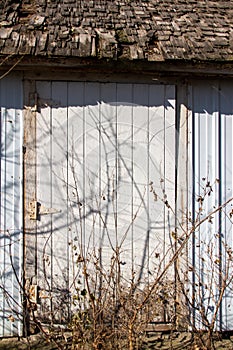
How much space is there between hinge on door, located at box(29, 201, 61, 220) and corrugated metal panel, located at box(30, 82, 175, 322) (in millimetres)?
38

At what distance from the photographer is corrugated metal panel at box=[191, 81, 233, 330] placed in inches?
213

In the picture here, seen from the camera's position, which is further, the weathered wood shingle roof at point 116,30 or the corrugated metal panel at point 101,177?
the corrugated metal panel at point 101,177

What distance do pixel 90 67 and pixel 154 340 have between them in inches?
116

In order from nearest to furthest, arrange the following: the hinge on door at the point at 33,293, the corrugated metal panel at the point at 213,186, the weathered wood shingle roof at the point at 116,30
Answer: the weathered wood shingle roof at the point at 116,30
the hinge on door at the point at 33,293
the corrugated metal panel at the point at 213,186

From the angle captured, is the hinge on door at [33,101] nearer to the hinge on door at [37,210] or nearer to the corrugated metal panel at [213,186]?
the hinge on door at [37,210]

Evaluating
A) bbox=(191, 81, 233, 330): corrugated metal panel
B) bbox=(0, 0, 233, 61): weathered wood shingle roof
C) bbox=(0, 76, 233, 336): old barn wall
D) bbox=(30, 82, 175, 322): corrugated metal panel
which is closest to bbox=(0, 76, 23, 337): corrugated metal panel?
bbox=(0, 76, 233, 336): old barn wall

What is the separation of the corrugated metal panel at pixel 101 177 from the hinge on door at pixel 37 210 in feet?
0.12

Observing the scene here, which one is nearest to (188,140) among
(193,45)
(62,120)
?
(193,45)

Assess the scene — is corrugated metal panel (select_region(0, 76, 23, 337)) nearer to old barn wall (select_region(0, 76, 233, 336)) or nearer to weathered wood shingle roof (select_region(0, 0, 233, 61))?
old barn wall (select_region(0, 76, 233, 336))

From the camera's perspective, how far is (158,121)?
539 cm

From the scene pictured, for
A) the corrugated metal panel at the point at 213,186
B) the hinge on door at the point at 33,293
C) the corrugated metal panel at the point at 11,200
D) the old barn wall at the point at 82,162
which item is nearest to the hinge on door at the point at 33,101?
the old barn wall at the point at 82,162

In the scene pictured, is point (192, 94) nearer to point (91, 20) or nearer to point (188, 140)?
point (188, 140)

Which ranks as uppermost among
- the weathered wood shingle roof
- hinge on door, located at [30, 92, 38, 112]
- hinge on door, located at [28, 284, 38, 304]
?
the weathered wood shingle roof

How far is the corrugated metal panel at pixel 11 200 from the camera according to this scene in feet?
17.1
